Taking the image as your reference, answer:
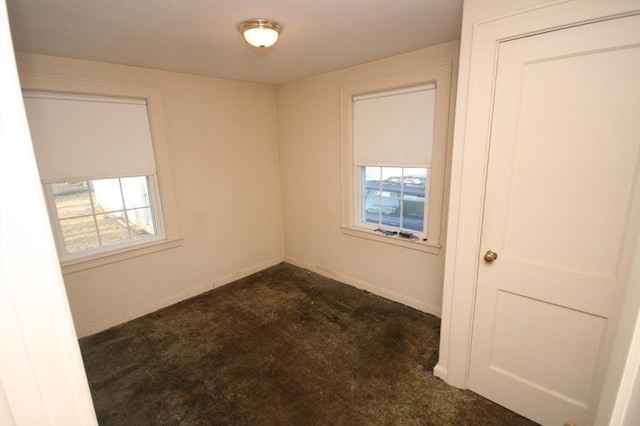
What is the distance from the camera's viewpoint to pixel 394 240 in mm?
3041

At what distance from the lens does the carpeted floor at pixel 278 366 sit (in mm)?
1877

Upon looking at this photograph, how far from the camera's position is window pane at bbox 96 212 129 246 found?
2.76m

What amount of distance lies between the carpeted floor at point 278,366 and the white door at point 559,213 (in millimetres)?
409

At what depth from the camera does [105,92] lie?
2.59m

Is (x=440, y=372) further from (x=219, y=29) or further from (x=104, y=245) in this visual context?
(x=104, y=245)

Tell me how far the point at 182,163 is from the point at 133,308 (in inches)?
60.1

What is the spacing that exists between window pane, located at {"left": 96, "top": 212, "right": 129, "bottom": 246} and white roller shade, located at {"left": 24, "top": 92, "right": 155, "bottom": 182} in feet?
1.29

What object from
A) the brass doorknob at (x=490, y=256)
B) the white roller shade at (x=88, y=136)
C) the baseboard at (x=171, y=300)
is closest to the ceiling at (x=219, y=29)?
the white roller shade at (x=88, y=136)

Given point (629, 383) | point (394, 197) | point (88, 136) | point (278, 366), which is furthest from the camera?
point (394, 197)

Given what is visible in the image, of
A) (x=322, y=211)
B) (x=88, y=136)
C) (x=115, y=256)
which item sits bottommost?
(x=115, y=256)

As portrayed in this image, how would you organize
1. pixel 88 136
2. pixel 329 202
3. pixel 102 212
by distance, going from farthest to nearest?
pixel 329 202, pixel 102 212, pixel 88 136

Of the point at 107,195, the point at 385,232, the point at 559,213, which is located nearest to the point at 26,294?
the point at 559,213

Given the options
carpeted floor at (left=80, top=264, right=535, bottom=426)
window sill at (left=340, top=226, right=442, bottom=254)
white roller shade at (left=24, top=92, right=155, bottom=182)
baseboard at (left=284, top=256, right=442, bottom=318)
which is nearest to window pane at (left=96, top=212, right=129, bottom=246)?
white roller shade at (left=24, top=92, right=155, bottom=182)

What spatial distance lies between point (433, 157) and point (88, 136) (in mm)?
2983
